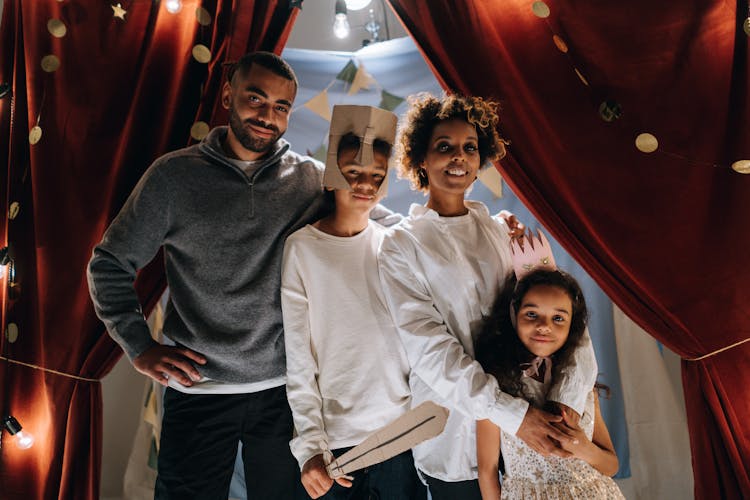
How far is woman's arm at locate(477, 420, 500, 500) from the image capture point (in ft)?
4.54

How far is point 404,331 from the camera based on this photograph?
4.71 ft

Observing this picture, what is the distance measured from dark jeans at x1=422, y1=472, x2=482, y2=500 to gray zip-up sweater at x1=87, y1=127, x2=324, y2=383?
0.48 m

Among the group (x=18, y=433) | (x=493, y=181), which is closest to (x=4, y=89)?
(x=18, y=433)

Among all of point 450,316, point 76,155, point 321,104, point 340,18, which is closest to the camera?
point 450,316

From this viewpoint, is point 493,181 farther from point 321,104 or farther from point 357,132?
point 357,132

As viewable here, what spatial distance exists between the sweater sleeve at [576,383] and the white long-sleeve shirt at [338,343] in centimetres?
35

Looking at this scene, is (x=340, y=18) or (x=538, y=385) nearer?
(x=538, y=385)

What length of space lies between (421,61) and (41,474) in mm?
1895

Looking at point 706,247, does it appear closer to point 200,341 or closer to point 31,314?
point 200,341

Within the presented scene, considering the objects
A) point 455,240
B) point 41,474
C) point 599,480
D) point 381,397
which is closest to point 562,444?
point 599,480

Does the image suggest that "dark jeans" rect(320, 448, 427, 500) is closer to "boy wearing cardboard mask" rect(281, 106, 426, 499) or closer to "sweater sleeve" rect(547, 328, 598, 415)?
"boy wearing cardboard mask" rect(281, 106, 426, 499)

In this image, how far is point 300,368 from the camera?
56.7 inches

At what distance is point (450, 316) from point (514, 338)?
0.52 ft

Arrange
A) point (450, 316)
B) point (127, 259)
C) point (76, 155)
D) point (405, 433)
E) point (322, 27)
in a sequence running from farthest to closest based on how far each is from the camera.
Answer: point (322, 27) < point (76, 155) < point (127, 259) < point (450, 316) < point (405, 433)
